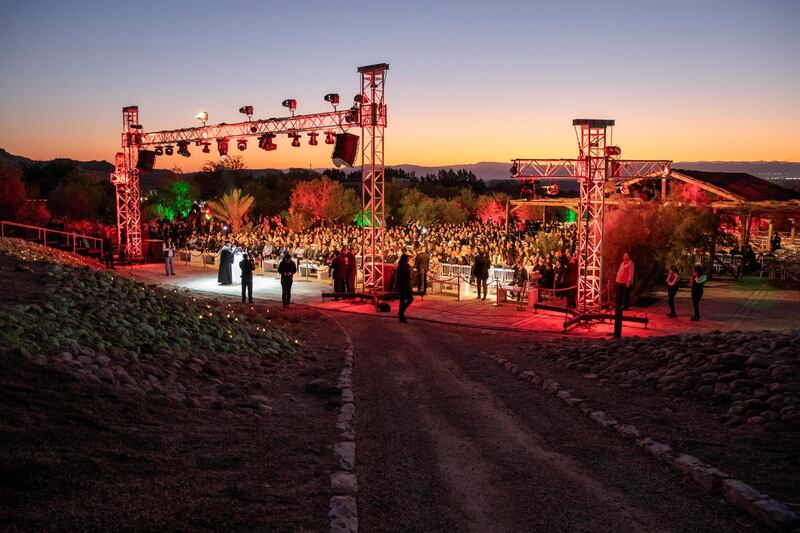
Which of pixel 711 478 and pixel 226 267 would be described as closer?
pixel 711 478

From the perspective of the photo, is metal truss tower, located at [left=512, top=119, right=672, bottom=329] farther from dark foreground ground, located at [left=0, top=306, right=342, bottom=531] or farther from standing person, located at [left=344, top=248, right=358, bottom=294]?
dark foreground ground, located at [left=0, top=306, right=342, bottom=531]

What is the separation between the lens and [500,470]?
19.3ft

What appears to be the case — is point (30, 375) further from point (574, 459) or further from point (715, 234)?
point (715, 234)

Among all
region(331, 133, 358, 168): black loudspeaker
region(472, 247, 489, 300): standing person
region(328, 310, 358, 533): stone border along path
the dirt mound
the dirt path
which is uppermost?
region(331, 133, 358, 168): black loudspeaker

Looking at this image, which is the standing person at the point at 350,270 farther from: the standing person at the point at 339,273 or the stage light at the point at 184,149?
the stage light at the point at 184,149

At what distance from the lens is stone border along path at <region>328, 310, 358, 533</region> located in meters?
4.49

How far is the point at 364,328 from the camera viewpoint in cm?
1520

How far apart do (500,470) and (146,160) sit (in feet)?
91.3

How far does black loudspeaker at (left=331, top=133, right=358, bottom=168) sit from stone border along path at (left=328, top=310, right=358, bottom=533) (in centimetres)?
1136

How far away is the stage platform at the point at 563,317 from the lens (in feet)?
51.4

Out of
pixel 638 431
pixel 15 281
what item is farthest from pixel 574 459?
pixel 15 281

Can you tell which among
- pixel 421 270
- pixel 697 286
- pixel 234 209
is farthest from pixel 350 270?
pixel 234 209

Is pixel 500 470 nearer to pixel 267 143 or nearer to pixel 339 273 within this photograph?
pixel 339 273

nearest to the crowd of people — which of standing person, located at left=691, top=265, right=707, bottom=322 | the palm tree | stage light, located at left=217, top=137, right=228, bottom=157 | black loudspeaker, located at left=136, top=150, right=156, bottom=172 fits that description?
standing person, located at left=691, top=265, right=707, bottom=322
